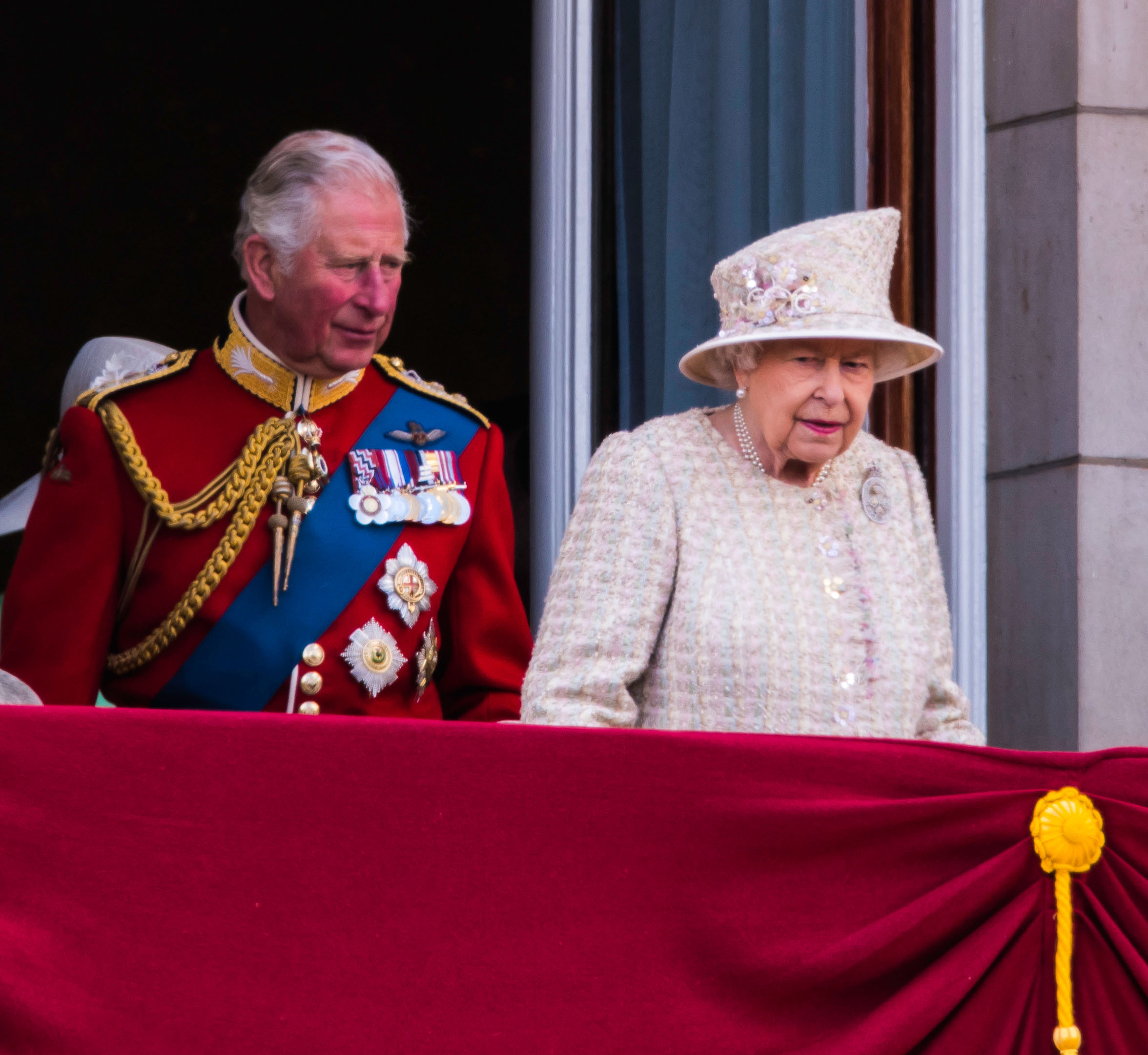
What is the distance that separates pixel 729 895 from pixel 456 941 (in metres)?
0.29

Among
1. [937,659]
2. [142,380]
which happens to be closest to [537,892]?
[937,659]

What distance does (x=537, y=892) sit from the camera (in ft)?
6.83

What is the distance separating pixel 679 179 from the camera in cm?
376

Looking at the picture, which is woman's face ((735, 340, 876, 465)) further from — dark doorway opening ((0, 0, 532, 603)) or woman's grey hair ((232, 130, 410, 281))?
dark doorway opening ((0, 0, 532, 603))

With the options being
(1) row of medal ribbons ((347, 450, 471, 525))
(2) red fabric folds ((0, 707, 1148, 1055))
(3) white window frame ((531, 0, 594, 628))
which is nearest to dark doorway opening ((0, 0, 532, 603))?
(3) white window frame ((531, 0, 594, 628))

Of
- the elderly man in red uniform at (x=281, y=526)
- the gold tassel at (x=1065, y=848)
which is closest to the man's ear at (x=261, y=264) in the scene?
the elderly man in red uniform at (x=281, y=526)

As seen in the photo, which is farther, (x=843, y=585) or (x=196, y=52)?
(x=196, y=52)

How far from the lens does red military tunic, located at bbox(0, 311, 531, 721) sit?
2.76 m

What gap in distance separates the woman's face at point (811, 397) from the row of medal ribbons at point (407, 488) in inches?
19.7

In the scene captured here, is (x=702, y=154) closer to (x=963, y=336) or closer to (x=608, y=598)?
(x=963, y=336)

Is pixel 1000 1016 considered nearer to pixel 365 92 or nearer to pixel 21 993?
pixel 21 993

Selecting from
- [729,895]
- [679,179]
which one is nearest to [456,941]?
[729,895]

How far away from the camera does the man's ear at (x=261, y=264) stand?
9.47 ft

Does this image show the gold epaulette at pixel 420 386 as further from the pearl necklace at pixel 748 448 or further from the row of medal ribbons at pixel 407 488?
the pearl necklace at pixel 748 448
